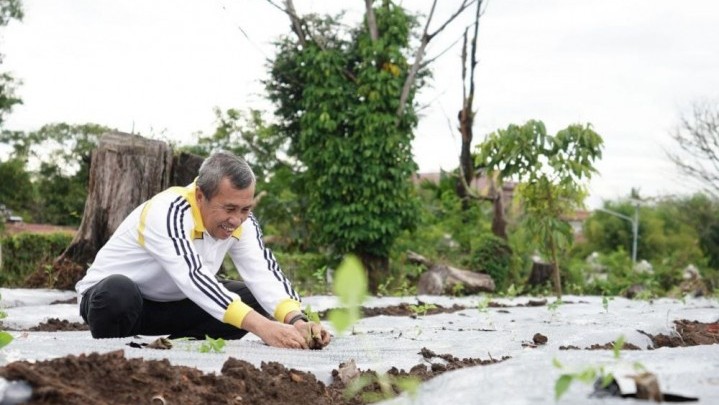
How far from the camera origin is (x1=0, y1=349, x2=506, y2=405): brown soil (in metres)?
2.24

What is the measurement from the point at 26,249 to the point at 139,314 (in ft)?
31.0

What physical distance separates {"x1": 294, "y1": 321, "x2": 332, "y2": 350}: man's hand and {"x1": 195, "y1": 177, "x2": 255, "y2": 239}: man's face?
547 mm

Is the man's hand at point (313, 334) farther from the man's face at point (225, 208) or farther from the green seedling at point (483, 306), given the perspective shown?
the green seedling at point (483, 306)

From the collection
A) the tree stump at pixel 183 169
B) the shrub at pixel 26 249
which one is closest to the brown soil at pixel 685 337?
the tree stump at pixel 183 169

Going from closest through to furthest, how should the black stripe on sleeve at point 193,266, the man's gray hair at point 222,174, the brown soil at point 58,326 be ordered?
the black stripe on sleeve at point 193,266 < the man's gray hair at point 222,174 < the brown soil at point 58,326

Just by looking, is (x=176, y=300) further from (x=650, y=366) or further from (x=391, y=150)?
(x=391, y=150)

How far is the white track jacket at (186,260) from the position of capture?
12.0ft

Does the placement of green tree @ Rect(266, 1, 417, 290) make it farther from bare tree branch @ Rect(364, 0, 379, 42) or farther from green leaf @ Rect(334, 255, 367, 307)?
green leaf @ Rect(334, 255, 367, 307)

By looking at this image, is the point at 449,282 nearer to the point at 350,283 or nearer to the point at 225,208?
the point at 225,208

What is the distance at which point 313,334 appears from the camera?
3.79 metres

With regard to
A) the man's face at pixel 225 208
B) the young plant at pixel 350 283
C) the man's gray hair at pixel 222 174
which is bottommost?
the young plant at pixel 350 283

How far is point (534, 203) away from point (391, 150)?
5317 mm

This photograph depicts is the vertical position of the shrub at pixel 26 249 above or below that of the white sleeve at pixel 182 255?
below

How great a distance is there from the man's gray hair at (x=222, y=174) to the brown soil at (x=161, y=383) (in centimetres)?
101
